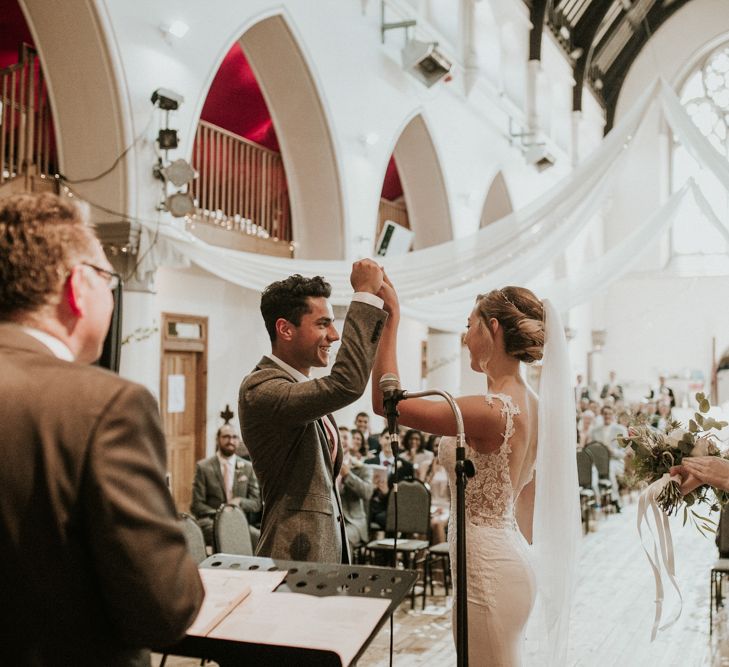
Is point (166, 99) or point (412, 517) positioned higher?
point (166, 99)

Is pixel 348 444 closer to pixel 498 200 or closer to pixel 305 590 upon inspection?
pixel 305 590

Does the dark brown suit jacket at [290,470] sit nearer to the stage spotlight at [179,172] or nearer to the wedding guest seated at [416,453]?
the stage spotlight at [179,172]

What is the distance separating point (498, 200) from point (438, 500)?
923cm

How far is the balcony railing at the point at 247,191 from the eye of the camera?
9.62 metres

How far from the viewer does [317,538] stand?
217 cm

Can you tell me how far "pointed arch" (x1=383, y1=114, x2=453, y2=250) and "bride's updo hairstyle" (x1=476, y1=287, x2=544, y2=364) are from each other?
383 inches

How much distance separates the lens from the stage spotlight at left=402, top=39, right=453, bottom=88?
1049 cm

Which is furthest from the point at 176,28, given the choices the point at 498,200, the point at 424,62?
the point at 498,200

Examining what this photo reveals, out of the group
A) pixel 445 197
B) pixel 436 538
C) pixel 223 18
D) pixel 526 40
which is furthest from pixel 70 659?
pixel 526 40

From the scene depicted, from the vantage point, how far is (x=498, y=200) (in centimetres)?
1587

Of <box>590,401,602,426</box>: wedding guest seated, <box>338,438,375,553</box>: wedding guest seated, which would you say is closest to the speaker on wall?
<box>338,438,375,553</box>: wedding guest seated

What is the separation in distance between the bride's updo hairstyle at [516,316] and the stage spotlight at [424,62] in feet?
27.9

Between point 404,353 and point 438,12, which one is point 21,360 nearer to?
point 438,12

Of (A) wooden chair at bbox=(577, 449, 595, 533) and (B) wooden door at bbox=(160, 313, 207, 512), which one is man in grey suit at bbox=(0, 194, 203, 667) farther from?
(A) wooden chair at bbox=(577, 449, 595, 533)
